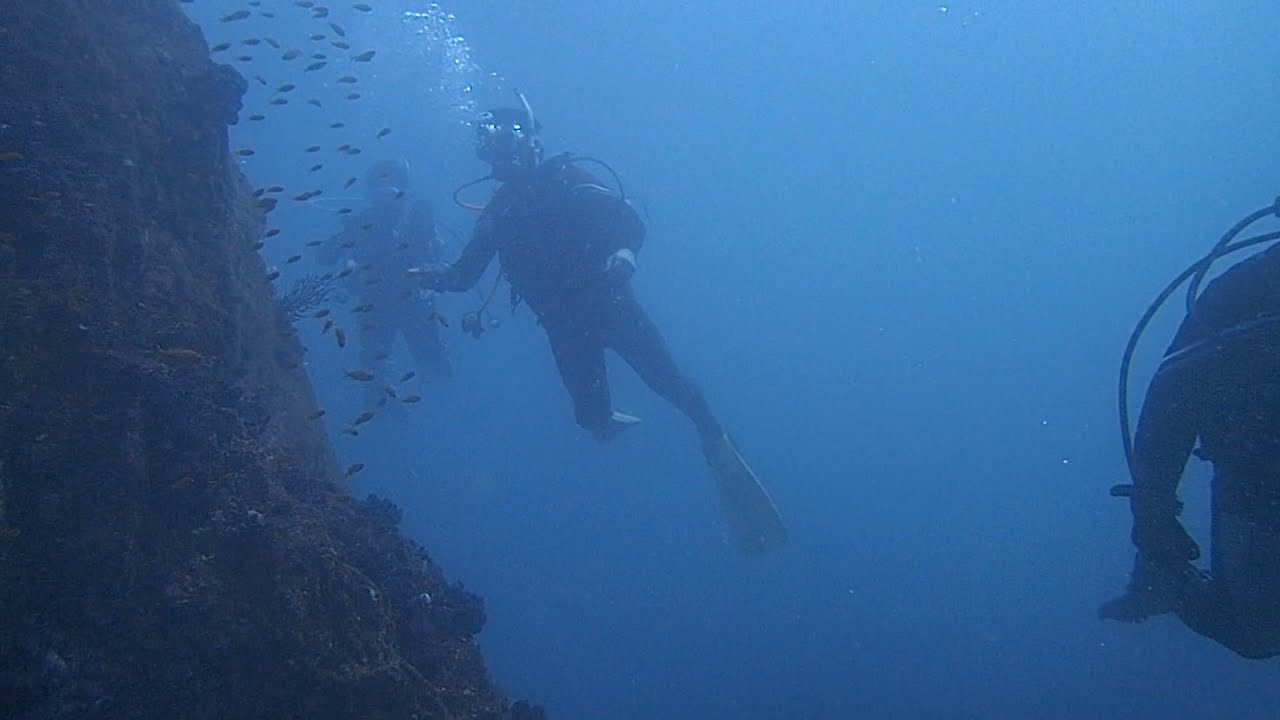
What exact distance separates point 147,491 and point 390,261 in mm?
11157

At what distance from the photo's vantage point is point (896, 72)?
369 feet

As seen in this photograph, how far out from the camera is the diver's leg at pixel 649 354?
29.1ft

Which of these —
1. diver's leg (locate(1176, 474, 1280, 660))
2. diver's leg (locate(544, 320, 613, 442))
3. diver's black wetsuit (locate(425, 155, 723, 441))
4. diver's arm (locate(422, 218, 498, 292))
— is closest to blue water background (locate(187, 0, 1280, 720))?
diver's arm (locate(422, 218, 498, 292))

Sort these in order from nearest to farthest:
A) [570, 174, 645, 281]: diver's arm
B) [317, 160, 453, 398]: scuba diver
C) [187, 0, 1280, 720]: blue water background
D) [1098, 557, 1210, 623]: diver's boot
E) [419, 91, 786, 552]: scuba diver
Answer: [1098, 557, 1210, 623]: diver's boot → [419, 91, 786, 552]: scuba diver → [570, 174, 645, 281]: diver's arm → [317, 160, 453, 398]: scuba diver → [187, 0, 1280, 720]: blue water background

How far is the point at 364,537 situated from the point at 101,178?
3.00 metres

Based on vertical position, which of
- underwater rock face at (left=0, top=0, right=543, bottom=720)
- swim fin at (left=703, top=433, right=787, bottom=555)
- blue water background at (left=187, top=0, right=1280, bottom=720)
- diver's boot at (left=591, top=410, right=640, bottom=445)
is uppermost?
underwater rock face at (left=0, top=0, right=543, bottom=720)

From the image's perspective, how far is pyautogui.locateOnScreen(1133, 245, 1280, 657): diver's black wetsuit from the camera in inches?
150

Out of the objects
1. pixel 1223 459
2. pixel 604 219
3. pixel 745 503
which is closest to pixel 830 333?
pixel 745 503

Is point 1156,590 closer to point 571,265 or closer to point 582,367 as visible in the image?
point 582,367

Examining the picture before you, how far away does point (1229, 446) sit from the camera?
402cm

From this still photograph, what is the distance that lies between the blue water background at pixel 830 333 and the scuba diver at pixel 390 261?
140cm

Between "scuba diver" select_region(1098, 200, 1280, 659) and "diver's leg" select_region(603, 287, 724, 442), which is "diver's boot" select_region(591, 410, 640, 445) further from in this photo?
"scuba diver" select_region(1098, 200, 1280, 659)

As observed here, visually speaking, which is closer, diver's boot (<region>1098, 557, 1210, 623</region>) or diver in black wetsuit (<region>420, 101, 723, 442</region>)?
diver's boot (<region>1098, 557, 1210, 623</region>)

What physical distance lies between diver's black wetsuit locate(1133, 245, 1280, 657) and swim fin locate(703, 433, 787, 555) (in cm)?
603
